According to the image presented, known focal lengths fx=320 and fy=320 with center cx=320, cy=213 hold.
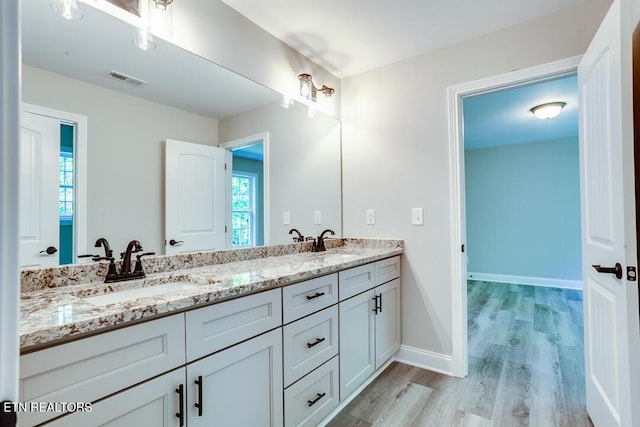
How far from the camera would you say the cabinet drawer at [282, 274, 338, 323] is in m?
1.43

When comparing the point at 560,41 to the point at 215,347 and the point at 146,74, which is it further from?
the point at 215,347

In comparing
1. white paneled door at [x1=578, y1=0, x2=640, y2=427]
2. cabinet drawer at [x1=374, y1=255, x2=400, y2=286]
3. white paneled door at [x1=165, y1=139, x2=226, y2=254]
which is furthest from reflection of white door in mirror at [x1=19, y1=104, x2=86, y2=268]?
white paneled door at [x1=578, y1=0, x2=640, y2=427]

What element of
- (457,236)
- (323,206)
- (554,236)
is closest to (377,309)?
(457,236)

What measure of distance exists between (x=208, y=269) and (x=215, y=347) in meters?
0.56

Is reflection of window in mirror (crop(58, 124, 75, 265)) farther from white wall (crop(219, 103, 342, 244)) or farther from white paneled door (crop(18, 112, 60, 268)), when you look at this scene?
white wall (crop(219, 103, 342, 244))

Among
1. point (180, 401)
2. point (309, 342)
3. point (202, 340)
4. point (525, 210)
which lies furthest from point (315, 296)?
point (525, 210)

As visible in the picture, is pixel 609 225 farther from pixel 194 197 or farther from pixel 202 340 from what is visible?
pixel 194 197

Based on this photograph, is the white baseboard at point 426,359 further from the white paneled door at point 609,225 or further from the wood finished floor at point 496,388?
the white paneled door at point 609,225

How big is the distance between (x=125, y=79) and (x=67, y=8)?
292mm

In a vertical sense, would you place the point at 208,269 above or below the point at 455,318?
above

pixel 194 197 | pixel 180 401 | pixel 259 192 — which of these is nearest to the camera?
pixel 180 401

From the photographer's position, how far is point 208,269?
1620 millimetres

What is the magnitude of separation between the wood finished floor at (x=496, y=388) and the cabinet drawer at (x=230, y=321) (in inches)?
33.3

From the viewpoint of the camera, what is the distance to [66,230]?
123 cm
